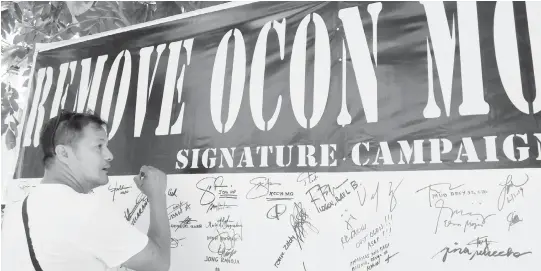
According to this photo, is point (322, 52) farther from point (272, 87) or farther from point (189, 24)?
point (189, 24)

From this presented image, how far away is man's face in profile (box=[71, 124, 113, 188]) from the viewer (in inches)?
46.0

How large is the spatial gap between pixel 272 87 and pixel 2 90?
2.04m

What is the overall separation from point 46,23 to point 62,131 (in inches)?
53.4

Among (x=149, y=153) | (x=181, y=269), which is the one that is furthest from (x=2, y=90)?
(x=181, y=269)

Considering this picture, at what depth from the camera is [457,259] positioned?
3.45 ft

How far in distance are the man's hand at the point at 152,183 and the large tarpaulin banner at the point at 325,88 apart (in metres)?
0.14

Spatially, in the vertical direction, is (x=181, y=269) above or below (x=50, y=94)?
below
